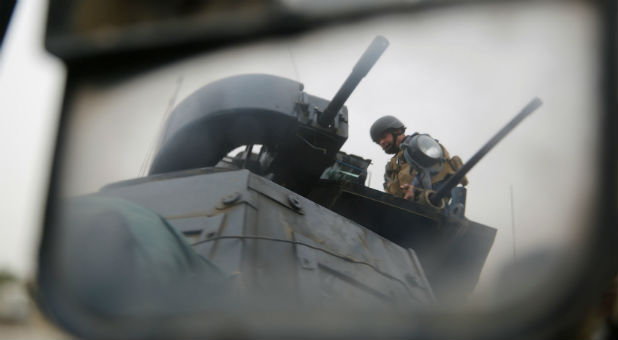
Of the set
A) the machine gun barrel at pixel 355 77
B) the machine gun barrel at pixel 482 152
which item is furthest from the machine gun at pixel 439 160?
the machine gun barrel at pixel 355 77

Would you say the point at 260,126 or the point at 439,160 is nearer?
the point at 439,160

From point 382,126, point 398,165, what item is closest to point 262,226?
point 382,126

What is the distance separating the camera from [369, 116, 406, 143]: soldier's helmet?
171 centimetres

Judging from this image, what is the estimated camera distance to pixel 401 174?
2055mm

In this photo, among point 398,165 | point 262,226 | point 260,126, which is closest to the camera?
point 262,226

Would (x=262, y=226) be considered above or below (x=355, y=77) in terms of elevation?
below

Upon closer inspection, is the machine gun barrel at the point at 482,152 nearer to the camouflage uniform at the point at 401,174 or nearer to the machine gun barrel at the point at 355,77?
the camouflage uniform at the point at 401,174

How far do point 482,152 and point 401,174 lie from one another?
422 millimetres

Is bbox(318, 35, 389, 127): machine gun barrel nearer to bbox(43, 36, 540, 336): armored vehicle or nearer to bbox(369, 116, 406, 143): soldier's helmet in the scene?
bbox(43, 36, 540, 336): armored vehicle

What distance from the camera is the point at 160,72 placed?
5.89ft

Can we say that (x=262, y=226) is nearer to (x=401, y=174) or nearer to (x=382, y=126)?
(x=382, y=126)

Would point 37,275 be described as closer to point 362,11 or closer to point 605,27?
point 362,11

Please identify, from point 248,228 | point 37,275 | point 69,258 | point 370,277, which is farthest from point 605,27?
point 37,275

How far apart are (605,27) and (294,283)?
0.91m
